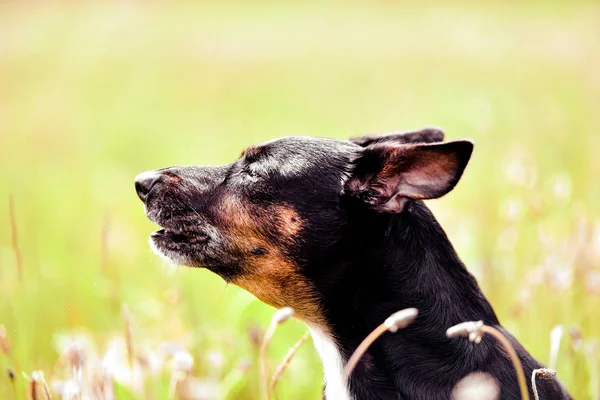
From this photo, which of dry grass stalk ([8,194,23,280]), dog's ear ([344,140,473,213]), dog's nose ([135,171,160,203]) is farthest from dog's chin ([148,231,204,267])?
dog's ear ([344,140,473,213])

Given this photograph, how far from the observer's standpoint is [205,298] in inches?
235

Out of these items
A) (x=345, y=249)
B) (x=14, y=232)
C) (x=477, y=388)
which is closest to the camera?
(x=477, y=388)

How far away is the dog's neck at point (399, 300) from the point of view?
317 centimetres

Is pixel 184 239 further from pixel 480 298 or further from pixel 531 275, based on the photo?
pixel 531 275

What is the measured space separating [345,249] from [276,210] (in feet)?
1.19

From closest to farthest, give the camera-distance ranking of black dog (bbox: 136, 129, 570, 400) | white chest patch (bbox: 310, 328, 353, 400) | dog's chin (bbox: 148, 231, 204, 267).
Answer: black dog (bbox: 136, 129, 570, 400) < white chest patch (bbox: 310, 328, 353, 400) < dog's chin (bbox: 148, 231, 204, 267)

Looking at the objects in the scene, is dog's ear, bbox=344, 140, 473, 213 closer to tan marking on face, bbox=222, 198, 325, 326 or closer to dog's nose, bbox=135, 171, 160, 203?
tan marking on face, bbox=222, 198, 325, 326

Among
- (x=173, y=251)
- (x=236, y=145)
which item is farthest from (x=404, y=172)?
(x=236, y=145)

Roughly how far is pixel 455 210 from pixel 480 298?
337 cm

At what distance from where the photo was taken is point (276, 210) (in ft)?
11.6

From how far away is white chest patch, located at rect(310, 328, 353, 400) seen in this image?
3342mm

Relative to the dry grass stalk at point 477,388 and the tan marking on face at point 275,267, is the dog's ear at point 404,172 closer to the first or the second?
the tan marking on face at point 275,267

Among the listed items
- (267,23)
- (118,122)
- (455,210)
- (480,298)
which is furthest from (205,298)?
(267,23)

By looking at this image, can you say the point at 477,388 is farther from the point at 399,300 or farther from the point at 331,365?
the point at 331,365
